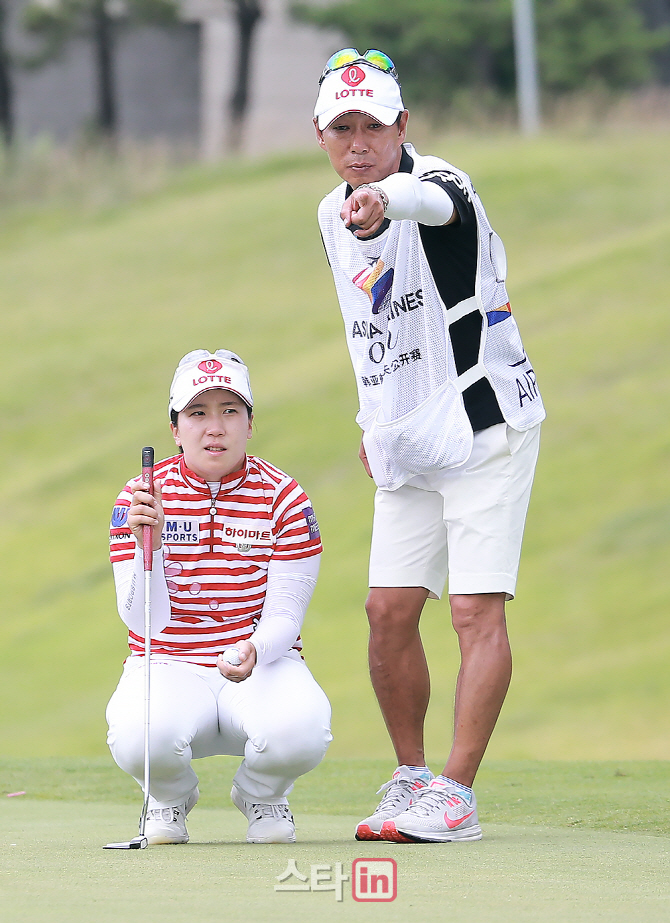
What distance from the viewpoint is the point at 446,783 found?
3.42 meters

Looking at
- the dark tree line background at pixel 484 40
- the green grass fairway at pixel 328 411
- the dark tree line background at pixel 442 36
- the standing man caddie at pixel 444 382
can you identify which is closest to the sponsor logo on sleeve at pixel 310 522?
the standing man caddie at pixel 444 382

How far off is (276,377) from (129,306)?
154 inches

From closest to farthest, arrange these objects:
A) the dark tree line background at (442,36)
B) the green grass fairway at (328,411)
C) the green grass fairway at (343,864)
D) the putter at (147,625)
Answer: the green grass fairway at (343,864) < the putter at (147,625) < the green grass fairway at (328,411) < the dark tree line background at (442,36)

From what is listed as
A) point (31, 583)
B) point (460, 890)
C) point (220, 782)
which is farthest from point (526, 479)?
point (31, 583)

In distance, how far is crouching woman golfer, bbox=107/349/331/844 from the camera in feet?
11.0

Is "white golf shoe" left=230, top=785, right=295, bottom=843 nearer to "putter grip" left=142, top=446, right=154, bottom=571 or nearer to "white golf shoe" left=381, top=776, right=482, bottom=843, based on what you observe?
"white golf shoe" left=381, top=776, right=482, bottom=843

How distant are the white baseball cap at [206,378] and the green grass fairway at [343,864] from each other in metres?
1.01

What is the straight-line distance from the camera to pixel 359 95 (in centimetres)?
348

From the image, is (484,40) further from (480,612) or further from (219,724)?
(219,724)

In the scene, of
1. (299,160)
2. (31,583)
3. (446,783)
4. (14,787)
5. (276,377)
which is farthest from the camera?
(299,160)

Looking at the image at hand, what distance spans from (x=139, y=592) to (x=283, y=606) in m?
0.33

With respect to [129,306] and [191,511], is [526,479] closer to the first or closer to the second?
[191,511]

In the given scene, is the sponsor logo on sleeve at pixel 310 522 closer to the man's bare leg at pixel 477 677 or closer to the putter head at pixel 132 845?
the man's bare leg at pixel 477 677

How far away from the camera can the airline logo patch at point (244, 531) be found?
11.5ft
